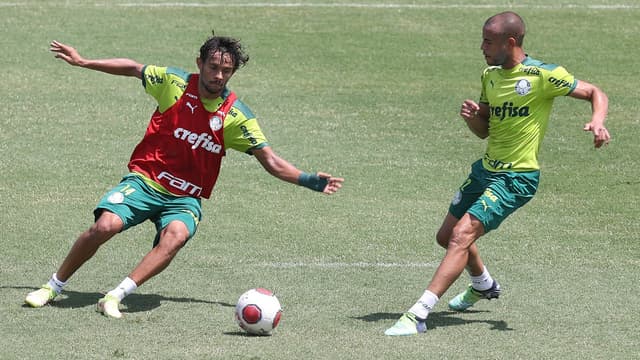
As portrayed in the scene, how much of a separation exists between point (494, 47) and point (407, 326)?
232 cm

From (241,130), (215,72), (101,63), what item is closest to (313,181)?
(241,130)

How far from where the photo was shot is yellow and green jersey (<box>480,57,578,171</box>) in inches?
385

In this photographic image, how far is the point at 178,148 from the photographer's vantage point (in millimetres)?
10109

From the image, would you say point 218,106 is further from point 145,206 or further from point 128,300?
point 128,300

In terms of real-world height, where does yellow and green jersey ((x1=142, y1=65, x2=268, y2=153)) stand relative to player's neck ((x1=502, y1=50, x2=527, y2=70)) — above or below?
below

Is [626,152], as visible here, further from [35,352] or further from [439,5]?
[35,352]

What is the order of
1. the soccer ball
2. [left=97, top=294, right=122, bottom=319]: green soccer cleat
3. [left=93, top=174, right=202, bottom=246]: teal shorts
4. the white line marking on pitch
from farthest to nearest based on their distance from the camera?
the white line marking on pitch < [left=93, top=174, right=202, bottom=246]: teal shorts < [left=97, top=294, right=122, bottom=319]: green soccer cleat < the soccer ball

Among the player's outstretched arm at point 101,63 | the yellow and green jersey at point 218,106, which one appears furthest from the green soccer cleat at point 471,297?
the player's outstretched arm at point 101,63

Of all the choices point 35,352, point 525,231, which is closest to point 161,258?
point 35,352

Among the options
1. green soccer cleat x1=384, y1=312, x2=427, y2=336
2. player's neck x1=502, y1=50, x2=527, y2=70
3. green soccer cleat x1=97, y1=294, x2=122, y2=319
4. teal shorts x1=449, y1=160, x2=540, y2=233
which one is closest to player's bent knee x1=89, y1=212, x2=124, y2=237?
green soccer cleat x1=97, y1=294, x2=122, y2=319

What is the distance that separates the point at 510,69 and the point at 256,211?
4315 mm

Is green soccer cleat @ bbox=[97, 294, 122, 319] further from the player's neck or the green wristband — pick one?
the player's neck

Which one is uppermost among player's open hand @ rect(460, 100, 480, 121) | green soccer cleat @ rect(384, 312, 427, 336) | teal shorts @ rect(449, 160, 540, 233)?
player's open hand @ rect(460, 100, 480, 121)

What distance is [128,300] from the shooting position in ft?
33.5
